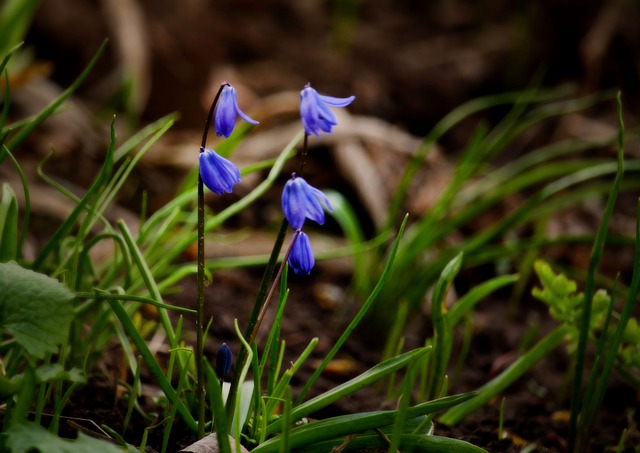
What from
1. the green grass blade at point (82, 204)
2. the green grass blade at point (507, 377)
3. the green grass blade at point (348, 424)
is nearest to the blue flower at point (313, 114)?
the green grass blade at point (82, 204)

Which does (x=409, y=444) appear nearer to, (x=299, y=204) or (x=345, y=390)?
(x=345, y=390)

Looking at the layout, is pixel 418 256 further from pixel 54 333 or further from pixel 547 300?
pixel 54 333

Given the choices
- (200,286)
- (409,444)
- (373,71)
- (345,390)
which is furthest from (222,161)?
(373,71)

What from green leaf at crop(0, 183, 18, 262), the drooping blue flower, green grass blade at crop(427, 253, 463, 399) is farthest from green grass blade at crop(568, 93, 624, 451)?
green leaf at crop(0, 183, 18, 262)

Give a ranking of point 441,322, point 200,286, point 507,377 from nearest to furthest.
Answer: point 200,286, point 441,322, point 507,377

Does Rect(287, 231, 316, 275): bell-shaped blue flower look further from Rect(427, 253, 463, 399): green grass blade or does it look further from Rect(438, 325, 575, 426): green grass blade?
Rect(438, 325, 575, 426): green grass blade

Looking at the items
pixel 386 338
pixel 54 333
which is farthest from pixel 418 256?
pixel 54 333
